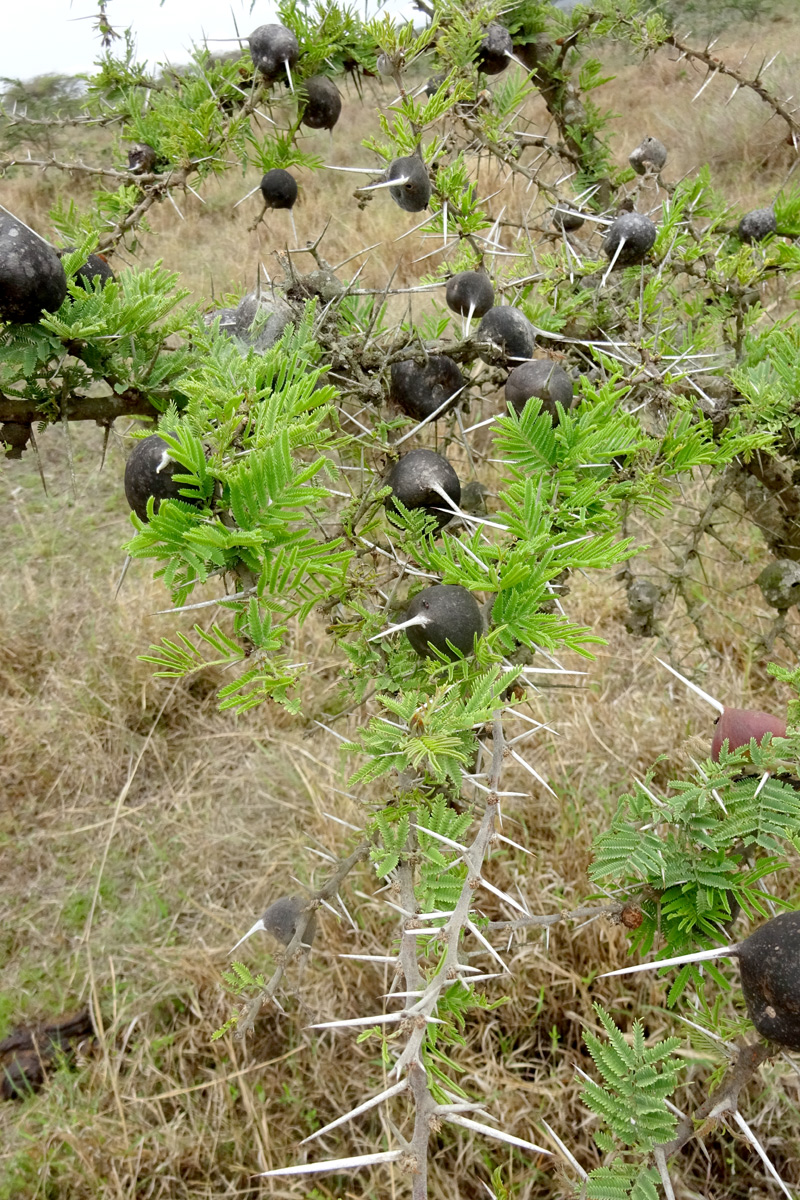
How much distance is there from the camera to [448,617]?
56 centimetres

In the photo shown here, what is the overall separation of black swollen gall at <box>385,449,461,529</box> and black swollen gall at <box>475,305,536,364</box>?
0.20 m

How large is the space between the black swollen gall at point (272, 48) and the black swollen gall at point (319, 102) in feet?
0.36

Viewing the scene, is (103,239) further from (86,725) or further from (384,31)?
(86,725)

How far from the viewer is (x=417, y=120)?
82 cm

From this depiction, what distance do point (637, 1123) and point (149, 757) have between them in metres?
2.54

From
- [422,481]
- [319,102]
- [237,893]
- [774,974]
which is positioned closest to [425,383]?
[422,481]

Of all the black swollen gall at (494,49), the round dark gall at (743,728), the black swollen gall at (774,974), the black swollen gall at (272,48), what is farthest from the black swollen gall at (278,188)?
the black swollen gall at (774,974)

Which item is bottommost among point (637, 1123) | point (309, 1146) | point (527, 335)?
point (309, 1146)

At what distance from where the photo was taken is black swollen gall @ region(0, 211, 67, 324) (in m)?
0.58

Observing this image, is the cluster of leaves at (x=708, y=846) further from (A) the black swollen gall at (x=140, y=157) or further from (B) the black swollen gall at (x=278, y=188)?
(A) the black swollen gall at (x=140, y=157)

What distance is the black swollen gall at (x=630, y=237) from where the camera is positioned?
1026 millimetres

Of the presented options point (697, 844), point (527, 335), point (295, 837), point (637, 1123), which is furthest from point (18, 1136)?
point (527, 335)

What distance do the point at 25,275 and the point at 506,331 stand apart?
485 millimetres

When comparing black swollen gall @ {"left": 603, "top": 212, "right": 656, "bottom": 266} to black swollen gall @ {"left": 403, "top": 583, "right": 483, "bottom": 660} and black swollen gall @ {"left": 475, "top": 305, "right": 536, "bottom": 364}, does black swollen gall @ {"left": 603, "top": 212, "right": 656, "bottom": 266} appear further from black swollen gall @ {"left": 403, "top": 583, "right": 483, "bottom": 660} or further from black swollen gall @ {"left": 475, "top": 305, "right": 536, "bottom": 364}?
black swollen gall @ {"left": 403, "top": 583, "right": 483, "bottom": 660}
